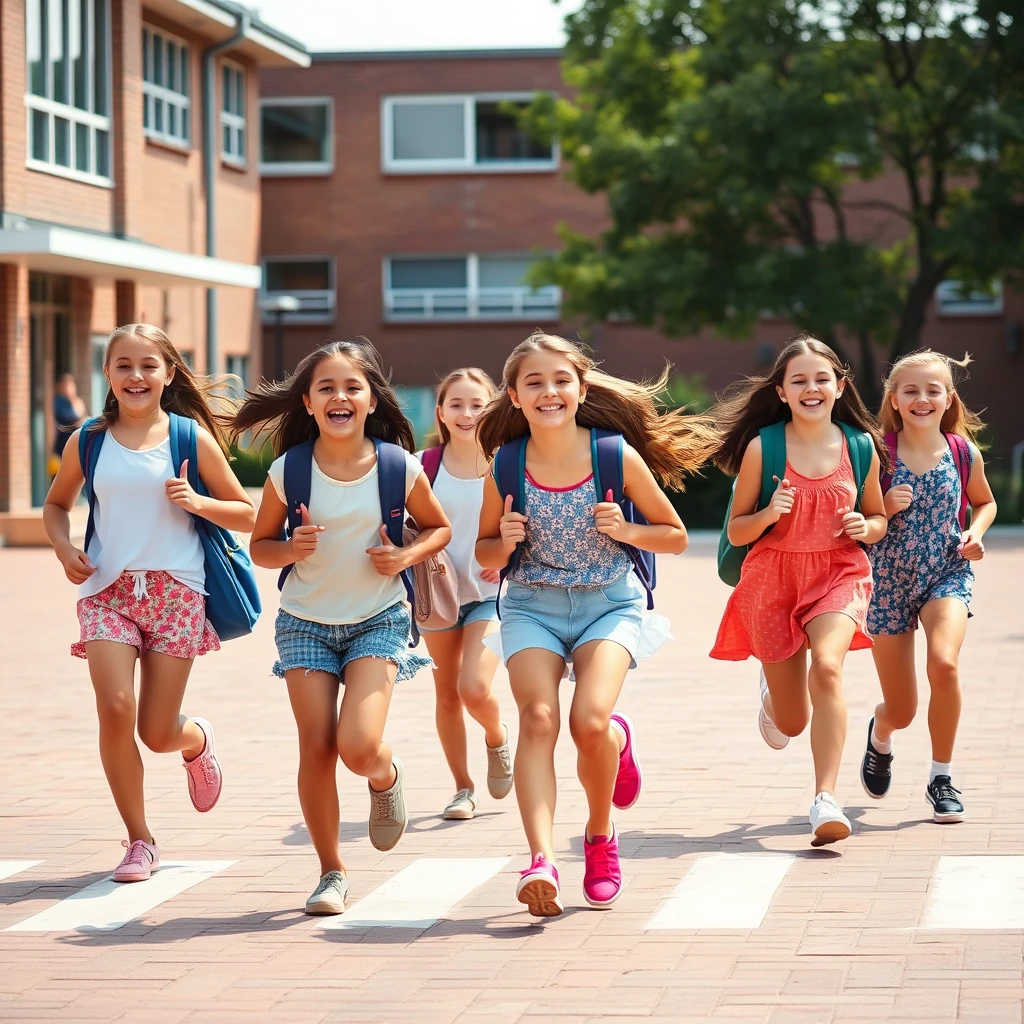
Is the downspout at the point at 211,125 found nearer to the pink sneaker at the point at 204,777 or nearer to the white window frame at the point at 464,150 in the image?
the white window frame at the point at 464,150

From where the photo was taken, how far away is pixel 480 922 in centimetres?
579

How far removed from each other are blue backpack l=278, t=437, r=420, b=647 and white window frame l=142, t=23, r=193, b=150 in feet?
80.3

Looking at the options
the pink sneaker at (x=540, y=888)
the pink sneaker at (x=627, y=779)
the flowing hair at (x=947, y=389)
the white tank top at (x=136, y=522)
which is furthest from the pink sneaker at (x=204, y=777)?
the flowing hair at (x=947, y=389)

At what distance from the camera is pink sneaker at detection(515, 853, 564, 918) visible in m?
5.67

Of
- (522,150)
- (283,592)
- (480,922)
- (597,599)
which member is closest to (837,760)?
(597,599)

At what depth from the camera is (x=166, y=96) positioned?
30656mm

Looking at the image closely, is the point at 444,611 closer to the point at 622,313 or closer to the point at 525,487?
the point at 525,487

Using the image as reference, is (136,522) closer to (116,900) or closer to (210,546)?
(210,546)

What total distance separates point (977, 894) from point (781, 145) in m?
23.0

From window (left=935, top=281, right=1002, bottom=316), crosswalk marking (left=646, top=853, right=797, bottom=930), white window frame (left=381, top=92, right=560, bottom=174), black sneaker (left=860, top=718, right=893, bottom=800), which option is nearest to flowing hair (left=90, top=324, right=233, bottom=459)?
crosswalk marking (left=646, top=853, right=797, bottom=930)

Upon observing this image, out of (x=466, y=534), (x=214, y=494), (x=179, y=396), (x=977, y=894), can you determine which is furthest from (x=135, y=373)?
(x=977, y=894)

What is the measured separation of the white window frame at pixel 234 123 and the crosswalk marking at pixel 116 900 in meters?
27.6

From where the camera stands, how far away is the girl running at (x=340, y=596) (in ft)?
19.5

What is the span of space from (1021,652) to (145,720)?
7.74m
